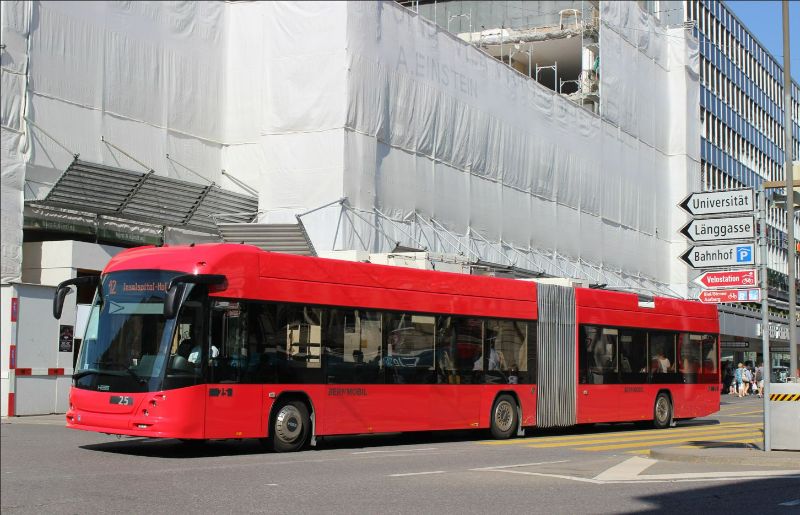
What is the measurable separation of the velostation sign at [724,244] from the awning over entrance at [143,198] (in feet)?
47.2

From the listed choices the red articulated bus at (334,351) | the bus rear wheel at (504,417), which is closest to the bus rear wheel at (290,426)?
the red articulated bus at (334,351)

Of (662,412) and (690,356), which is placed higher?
(690,356)

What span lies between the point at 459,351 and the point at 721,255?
489cm

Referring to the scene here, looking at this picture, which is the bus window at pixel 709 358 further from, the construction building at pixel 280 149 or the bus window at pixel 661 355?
the construction building at pixel 280 149

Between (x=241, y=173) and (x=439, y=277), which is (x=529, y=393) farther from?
(x=241, y=173)

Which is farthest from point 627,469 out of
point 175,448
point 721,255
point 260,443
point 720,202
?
point 175,448

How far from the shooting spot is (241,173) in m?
32.4

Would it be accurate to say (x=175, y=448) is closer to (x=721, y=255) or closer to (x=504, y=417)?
(x=504, y=417)

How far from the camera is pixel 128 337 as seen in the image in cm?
1395

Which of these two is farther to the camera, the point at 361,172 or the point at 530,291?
the point at 361,172

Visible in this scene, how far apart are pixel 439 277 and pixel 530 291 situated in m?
2.85

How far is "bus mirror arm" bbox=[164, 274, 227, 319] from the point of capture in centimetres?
1320

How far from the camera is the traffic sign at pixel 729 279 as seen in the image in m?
16.0

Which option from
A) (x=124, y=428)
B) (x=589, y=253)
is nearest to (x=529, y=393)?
(x=124, y=428)
